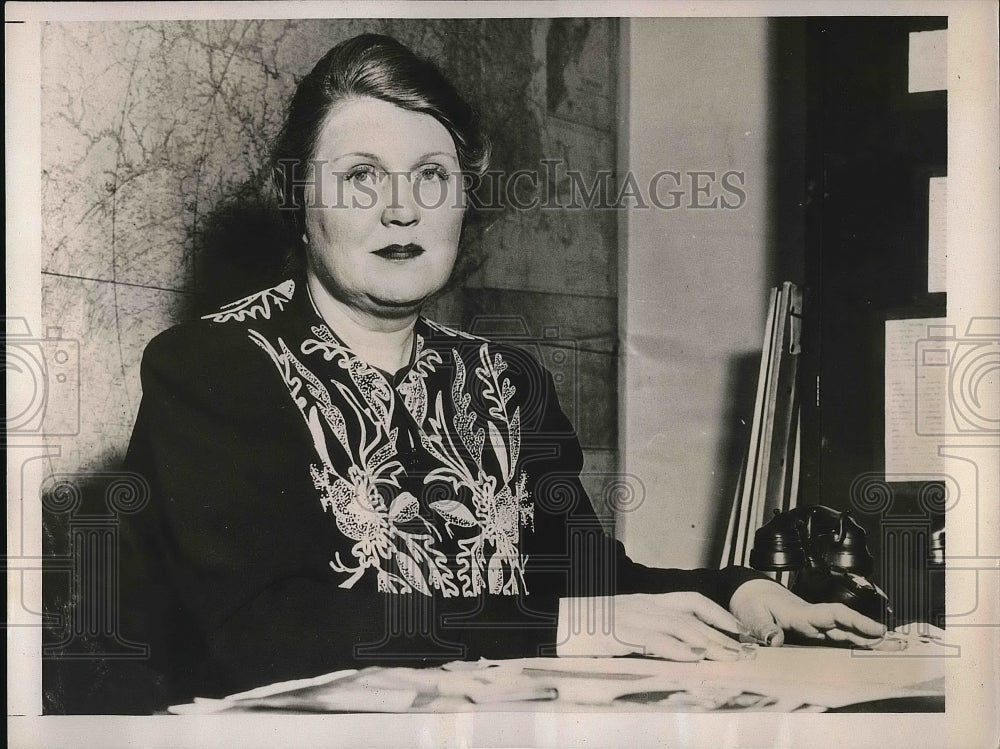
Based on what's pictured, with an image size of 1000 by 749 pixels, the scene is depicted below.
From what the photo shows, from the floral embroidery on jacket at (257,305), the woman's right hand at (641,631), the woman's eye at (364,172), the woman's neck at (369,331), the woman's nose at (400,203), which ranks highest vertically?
the woman's eye at (364,172)

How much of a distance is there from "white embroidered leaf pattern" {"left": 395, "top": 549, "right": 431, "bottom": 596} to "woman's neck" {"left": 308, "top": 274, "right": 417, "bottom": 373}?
0.33m

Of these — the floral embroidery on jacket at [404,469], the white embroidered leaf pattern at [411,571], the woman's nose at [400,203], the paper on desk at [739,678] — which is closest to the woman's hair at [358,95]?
the woman's nose at [400,203]

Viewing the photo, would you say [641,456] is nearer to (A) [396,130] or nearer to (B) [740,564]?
(B) [740,564]

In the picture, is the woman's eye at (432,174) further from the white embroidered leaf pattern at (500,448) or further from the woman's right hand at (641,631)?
the woman's right hand at (641,631)

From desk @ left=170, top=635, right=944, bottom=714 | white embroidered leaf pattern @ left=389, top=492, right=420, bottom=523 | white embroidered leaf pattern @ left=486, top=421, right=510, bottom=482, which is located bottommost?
desk @ left=170, top=635, right=944, bottom=714

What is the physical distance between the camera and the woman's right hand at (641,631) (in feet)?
5.19

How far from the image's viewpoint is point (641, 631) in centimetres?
159

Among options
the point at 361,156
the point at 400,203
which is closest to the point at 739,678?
the point at 400,203

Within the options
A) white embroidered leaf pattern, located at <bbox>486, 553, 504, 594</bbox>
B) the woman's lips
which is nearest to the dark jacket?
white embroidered leaf pattern, located at <bbox>486, 553, 504, 594</bbox>

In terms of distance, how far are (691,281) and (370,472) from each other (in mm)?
679

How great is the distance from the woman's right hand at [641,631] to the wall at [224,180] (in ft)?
0.65

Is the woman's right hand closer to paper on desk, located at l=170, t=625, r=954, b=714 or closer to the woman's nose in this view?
paper on desk, located at l=170, t=625, r=954, b=714

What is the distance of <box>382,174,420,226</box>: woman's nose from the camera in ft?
Result: 5.16

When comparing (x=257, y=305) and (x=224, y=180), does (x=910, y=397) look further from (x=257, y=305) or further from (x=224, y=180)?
(x=224, y=180)
